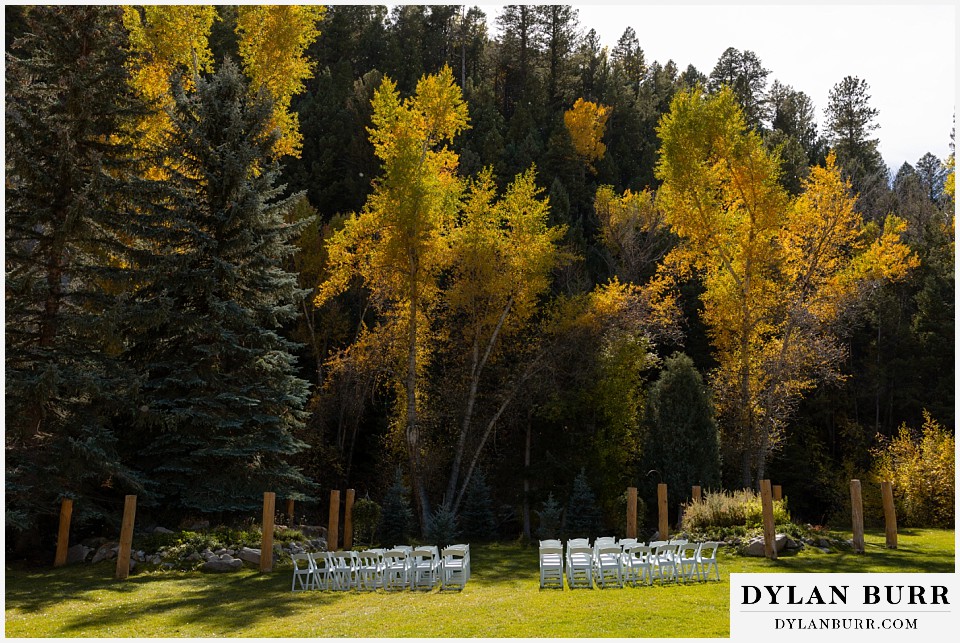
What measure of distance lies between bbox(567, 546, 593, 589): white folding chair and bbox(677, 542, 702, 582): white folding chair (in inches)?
52.4

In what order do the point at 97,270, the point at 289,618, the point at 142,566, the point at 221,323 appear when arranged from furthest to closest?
the point at 221,323 < the point at 97,270 < the point at 142,566 < the point at 289,618

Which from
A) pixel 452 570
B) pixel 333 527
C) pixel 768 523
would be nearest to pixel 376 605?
pixel 452 570

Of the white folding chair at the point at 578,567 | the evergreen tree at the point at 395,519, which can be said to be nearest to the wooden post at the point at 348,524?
the evergreen tree at the point at 395,519

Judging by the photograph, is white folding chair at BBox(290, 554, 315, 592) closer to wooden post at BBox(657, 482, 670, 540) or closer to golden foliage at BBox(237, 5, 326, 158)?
wooden post at BBox(657, 482, 670, 540)

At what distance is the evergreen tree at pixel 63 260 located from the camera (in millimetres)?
14484

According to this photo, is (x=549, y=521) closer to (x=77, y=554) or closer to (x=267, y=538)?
(x=267, y=538)

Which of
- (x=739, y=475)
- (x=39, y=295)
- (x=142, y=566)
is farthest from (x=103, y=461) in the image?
(x=739, y=475)

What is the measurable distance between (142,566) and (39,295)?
19.5 feet

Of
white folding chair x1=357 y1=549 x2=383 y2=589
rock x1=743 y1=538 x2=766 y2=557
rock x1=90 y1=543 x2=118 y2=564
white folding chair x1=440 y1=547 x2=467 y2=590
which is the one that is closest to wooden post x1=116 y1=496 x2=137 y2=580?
rock x1=90 y1=543 x2=118 y2=564

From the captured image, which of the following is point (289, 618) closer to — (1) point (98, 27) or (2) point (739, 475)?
(1) point (98, 27)

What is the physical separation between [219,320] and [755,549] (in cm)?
1185

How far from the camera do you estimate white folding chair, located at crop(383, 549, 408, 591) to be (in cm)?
1135

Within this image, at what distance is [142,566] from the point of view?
13.6 m

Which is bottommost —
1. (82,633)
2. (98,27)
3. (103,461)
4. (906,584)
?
(82,633)
